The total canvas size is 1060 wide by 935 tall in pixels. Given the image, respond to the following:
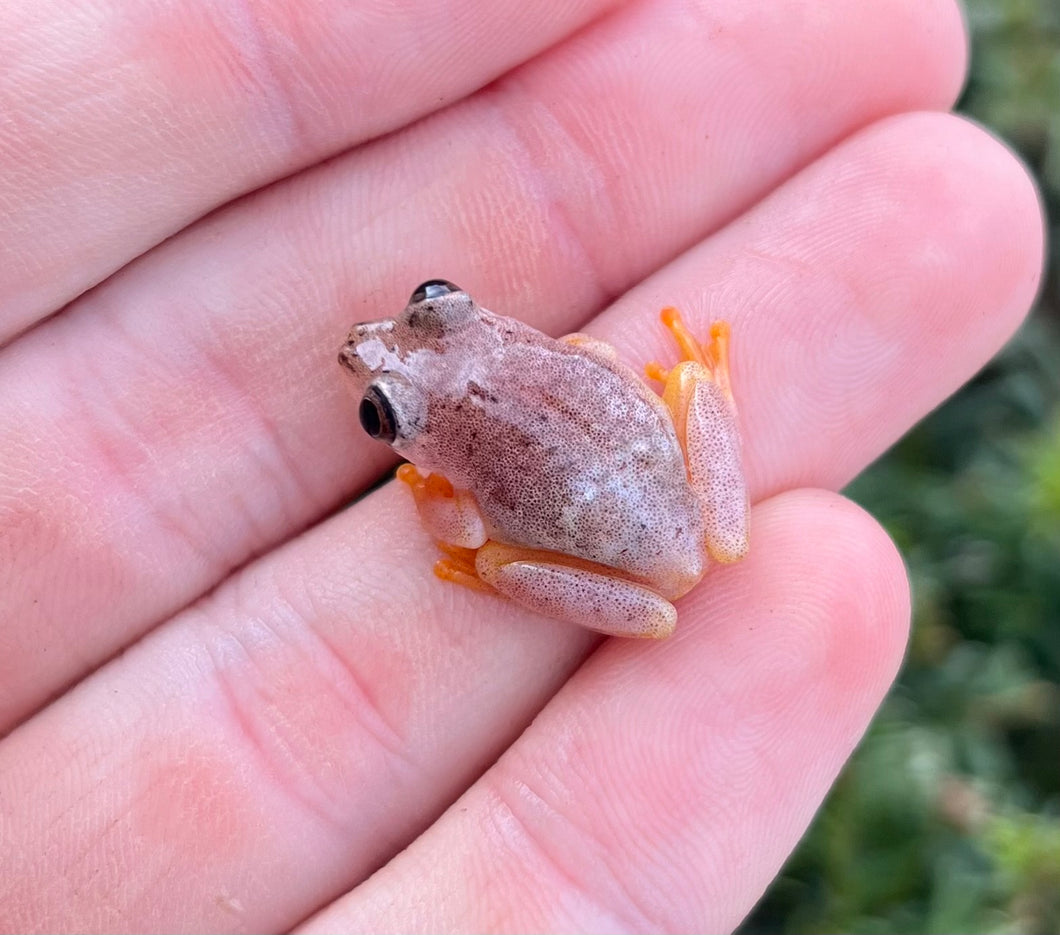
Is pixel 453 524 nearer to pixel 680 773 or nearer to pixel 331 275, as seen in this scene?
pixel 331 275

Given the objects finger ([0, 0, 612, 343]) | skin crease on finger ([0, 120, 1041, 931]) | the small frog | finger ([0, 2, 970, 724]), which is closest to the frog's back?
the small frog

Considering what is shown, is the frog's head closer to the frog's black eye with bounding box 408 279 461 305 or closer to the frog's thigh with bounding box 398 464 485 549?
the frog's black eye with bounding box 408 279 461 305

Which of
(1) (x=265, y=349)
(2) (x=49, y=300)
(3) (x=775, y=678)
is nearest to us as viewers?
(3) (x=775, y=678)

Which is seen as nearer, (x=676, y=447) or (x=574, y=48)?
(x=676, y=447)

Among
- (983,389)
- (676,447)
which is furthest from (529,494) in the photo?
(983,389)

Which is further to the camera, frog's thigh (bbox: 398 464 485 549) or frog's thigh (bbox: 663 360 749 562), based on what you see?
frog's thigh (bbox: 398 464 485 549)

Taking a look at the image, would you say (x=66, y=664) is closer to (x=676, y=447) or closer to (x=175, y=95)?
(x=175, y=95)

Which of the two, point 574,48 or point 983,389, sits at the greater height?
point 574,48
